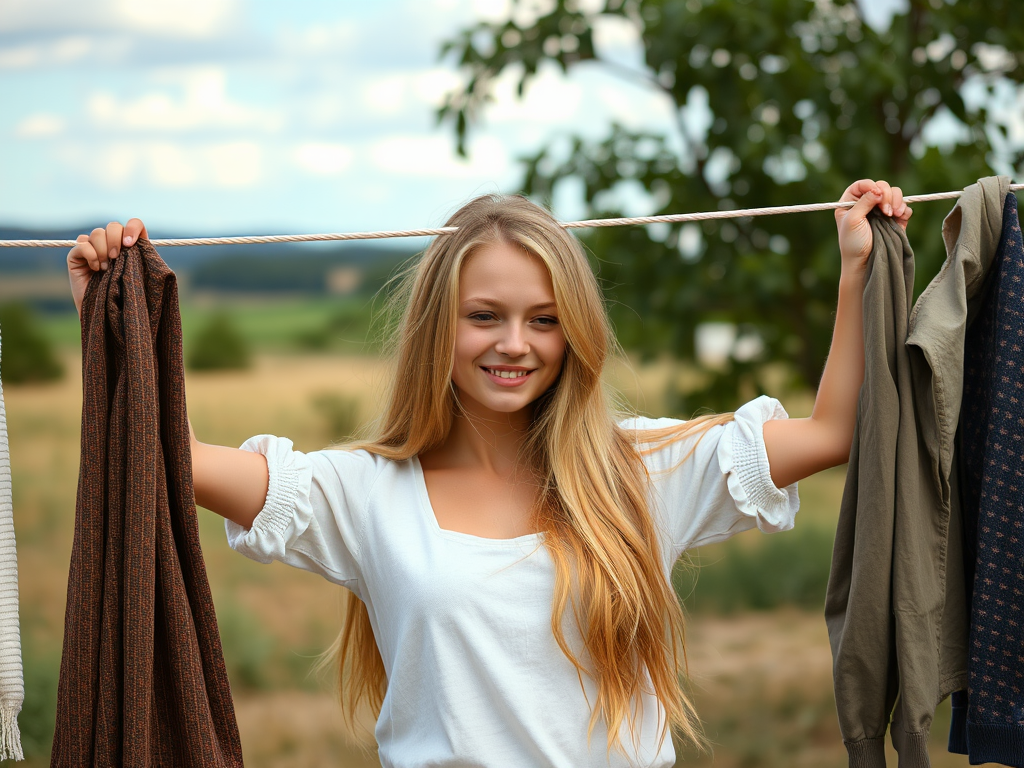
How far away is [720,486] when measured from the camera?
1749mm

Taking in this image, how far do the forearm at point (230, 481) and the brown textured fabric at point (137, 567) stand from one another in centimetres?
7

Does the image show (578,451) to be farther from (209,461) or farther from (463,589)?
(209,461)

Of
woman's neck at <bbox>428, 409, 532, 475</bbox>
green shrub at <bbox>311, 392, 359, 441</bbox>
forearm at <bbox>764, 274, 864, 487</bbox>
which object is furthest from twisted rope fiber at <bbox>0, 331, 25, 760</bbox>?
green shrub at <bbox>311, 392, 359, 441</bbox>

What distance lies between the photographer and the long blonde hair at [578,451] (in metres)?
1.69

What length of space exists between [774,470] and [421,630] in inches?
25.6

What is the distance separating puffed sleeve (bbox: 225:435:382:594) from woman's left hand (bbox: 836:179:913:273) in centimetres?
90

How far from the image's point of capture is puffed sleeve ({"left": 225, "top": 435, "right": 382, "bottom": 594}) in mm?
1631

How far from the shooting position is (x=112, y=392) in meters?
1.56

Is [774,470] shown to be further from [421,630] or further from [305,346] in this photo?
[305,346]

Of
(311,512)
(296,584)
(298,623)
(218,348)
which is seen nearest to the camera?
(311,512)

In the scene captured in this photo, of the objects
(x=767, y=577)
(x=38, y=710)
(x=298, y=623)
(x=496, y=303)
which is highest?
(x=496, y=303)


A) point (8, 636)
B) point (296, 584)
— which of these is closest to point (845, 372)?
point (8, 636)

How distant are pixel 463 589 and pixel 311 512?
281mm

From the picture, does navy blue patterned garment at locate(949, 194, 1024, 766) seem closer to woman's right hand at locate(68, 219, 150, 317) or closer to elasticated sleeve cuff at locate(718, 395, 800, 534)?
elasticated sleeve cuff at locate(718, 395, 800, 534)
